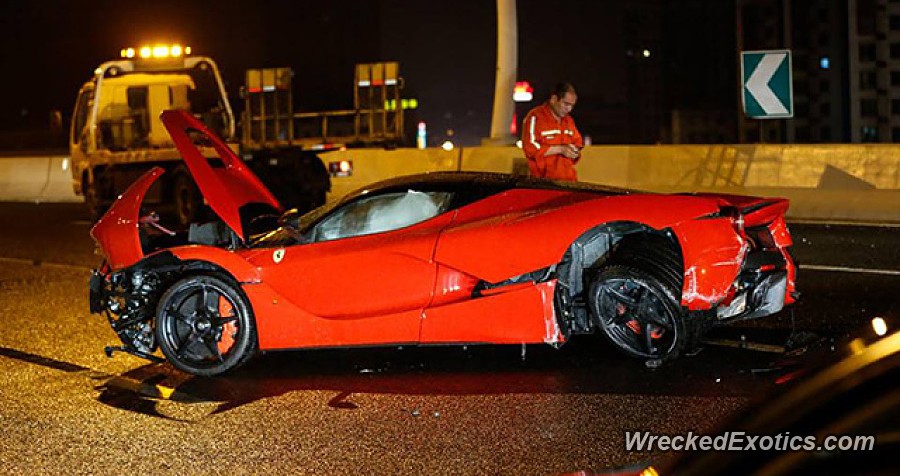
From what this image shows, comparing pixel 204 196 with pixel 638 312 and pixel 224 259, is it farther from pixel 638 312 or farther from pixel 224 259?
pixel 638 312

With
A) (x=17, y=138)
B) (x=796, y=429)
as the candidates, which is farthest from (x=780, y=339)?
(x=17, y=138)

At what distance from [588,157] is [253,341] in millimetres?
10385

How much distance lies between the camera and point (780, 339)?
28.3 ft

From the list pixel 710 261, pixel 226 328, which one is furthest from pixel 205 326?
pixel 710 261

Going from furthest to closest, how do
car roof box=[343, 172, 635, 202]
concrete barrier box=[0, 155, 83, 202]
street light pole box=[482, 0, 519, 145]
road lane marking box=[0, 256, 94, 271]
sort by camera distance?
concrete barrier box=[0, 155, 83, 202] < street light pole box=[482, 0, 519, 145] < road lane marking box=[0, 256, 94, 271] < car roof box=[343, 172, 635, 202]

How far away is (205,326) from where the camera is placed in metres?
8.24

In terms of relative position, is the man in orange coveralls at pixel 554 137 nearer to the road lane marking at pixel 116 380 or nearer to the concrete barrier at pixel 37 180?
the road lane marking at pixel 116 380

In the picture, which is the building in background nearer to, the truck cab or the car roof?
the truck cab

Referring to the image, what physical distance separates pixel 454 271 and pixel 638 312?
41.3 inches

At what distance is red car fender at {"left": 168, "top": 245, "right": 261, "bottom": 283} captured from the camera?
320 inches

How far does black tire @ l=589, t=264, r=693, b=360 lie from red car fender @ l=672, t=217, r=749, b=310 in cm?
12

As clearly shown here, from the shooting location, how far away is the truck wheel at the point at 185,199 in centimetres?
2005

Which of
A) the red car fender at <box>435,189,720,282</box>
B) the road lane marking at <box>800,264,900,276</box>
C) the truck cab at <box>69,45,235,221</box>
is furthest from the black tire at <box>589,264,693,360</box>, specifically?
the truck cab at <box>69,45,235,221</box>

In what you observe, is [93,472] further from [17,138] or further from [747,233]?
[17,138]
